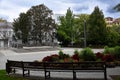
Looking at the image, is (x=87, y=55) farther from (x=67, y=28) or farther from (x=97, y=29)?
(x=67, y=28)

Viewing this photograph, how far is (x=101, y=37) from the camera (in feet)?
280

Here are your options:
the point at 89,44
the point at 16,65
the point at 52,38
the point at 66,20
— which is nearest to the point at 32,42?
the point at 52,38

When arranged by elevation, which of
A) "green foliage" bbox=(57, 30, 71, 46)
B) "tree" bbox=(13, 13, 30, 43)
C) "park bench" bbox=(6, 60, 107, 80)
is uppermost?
"tree" bbox=(13, 13, 30, 43)

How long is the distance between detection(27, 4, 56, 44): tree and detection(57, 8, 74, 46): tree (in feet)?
14.4

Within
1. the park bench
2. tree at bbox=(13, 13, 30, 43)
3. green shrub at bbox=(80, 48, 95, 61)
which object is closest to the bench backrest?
the park bench

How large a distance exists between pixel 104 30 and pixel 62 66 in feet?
222

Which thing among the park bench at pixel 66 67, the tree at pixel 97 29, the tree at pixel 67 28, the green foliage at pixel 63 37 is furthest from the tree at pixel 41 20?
the park bench at pixel 66 67

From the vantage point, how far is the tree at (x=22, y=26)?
4006 inches

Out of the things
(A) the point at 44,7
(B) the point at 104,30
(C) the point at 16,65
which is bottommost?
(C) the point at 16,65

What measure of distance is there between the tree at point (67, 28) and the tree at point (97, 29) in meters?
10.5

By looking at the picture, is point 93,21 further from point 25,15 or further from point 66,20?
point 25,15

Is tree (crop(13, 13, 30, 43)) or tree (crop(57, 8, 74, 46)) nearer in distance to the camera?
tree (crop(57, 8, 74, 46))

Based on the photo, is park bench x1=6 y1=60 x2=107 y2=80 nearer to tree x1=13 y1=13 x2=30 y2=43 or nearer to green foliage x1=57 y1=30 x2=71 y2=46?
green foliage x1=57 y1=30 x2=71 y2=46

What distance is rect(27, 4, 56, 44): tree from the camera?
339ft
